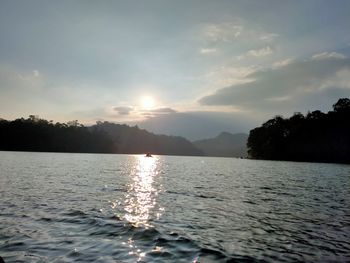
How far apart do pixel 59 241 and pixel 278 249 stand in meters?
13.7

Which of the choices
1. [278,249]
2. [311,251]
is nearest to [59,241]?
[278,249]

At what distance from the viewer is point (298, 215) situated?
33.6 metres

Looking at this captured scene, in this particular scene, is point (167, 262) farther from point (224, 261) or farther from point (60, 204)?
point (60, 204)

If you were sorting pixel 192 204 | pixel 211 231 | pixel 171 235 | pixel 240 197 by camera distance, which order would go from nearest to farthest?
pixel 171 235
pixel 211 231
pixel 192 204
pixel 240 197

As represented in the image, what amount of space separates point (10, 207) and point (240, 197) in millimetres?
28212

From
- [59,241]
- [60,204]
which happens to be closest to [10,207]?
[60,204]

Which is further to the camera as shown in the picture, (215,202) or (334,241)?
(215,202)

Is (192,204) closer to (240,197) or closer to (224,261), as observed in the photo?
(240,197)

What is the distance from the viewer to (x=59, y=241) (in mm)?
21312

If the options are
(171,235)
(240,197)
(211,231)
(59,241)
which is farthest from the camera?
(240,197)

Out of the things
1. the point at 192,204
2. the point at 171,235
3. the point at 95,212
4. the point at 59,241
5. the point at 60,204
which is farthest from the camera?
the point at 192,204

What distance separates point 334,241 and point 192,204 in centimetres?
1716

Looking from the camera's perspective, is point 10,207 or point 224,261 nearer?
point 224,261

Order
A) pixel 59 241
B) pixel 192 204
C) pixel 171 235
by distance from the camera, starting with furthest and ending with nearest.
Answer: pixel 192 204 → pixel 171 235 → pixel 59 241
